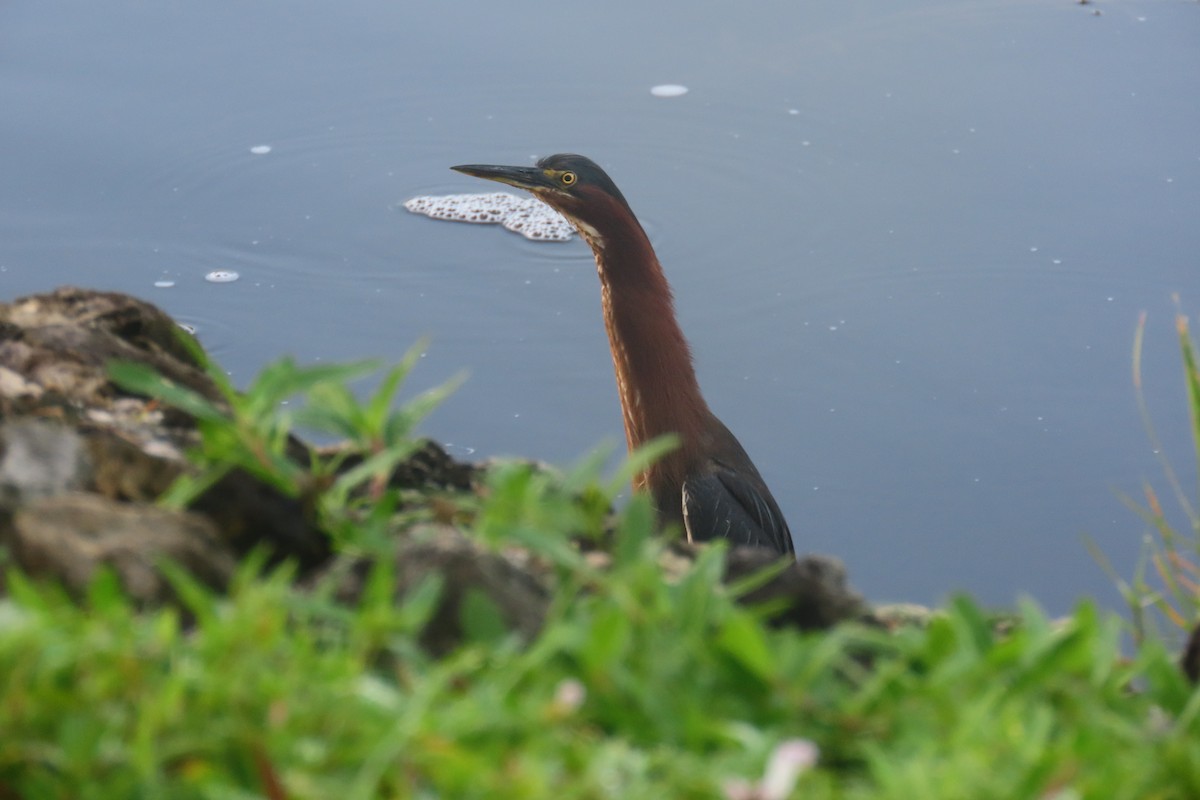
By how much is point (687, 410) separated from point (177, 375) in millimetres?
2005

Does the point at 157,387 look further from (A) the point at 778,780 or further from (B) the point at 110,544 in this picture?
(A) the point at 778,780

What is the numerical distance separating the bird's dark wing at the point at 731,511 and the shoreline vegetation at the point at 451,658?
6.91 ft

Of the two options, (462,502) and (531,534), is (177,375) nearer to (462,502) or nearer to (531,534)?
A: (462,502)

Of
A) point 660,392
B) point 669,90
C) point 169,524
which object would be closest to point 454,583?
point 169,524

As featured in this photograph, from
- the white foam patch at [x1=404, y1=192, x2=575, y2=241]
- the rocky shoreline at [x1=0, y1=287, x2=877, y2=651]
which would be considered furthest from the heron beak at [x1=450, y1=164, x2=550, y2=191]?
the rocky shoreline at [x1=0, y1=287, x2=877, y2=651]

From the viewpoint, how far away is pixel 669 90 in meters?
4.27

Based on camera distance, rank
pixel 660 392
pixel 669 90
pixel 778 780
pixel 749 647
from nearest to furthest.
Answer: pixel 778 780
pixel 749 647
pixel 660 392
pixel 669 90

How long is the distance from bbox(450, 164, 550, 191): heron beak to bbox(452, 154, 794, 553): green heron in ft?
0.18

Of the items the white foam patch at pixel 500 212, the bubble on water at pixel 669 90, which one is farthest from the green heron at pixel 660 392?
the bubble on water at pixel 669 90

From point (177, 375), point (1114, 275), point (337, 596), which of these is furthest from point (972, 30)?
point (337, 596)

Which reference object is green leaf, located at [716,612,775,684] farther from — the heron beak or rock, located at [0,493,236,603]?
the heron beak

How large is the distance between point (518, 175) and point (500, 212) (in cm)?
87

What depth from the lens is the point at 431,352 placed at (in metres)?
3.50

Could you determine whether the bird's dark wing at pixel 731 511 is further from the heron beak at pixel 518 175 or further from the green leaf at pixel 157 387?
the green leaf at pixel 157 387
